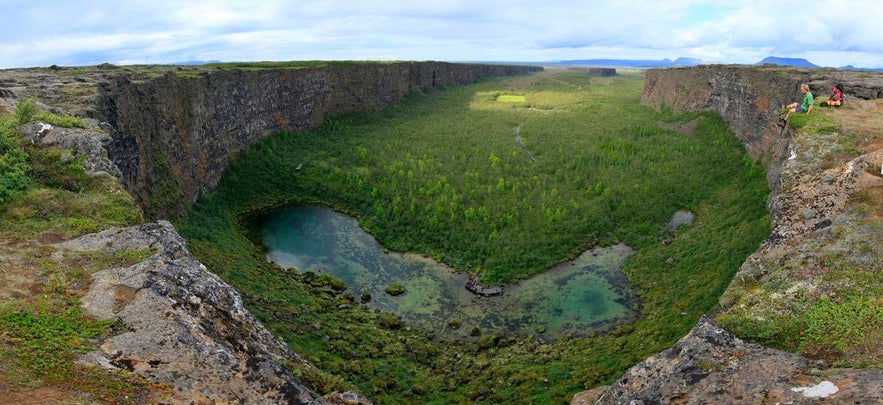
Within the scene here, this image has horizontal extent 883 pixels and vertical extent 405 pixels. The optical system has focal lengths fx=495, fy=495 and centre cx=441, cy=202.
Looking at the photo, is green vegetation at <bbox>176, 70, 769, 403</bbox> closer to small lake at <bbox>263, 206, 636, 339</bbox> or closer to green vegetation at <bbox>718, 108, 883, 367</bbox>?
small lake at <bbox>263, 206, 636, 339</bbox>

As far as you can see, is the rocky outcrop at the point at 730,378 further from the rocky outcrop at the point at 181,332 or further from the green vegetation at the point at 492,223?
the rocky outcrop at the point at 181,332

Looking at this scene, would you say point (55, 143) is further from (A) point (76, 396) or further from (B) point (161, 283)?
(A) point (76, 396)

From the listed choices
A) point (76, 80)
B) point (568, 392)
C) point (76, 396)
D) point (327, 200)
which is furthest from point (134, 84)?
point (568, 392)

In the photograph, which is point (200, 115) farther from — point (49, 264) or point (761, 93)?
point (761, 93)

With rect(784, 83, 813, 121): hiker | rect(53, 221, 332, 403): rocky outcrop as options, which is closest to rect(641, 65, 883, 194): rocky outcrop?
rect(784, 83, 813, 121): hiker

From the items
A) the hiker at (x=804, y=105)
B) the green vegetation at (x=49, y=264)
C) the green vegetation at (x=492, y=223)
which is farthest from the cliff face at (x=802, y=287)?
the green vegetation at (x=49, y=264)
